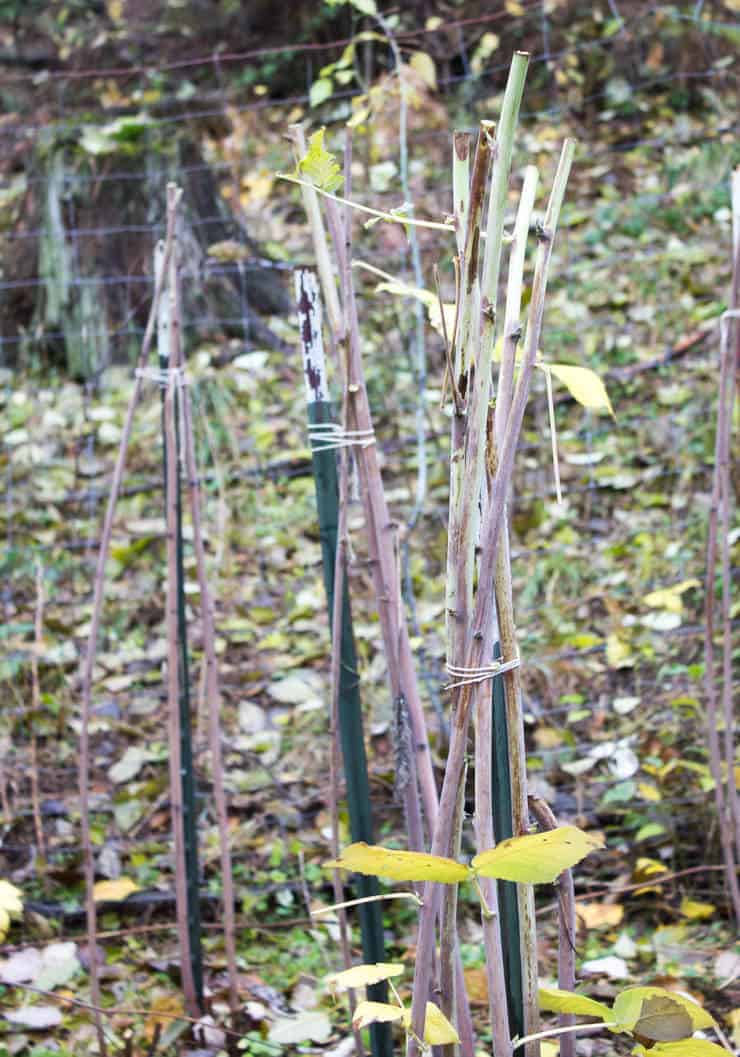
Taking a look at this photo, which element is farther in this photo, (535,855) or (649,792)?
(649,792)

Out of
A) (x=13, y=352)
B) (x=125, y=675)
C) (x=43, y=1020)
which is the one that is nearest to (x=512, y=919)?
(x=43, y=1020)

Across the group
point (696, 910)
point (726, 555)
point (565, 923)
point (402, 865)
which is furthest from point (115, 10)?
point (402, 865)

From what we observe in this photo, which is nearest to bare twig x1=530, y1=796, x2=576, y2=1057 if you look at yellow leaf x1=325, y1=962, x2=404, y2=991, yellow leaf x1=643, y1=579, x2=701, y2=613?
yellow leaf x1=325, y1=962, x2=404, y2=991

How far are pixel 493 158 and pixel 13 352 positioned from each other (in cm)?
429

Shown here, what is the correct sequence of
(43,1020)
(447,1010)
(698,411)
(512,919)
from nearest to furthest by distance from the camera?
(447,1010)
(512,919)
(43,1020)
(698,411)

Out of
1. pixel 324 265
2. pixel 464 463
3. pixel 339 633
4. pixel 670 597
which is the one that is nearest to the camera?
pixel 464 463

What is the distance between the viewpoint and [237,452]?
13.2 feet

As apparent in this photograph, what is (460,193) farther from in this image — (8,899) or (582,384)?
(8,899)

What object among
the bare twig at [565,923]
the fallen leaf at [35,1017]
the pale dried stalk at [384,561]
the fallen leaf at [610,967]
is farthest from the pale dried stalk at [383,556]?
the fallen leaf at [35,1017]

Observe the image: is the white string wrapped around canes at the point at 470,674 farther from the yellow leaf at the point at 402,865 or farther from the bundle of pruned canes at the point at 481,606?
the yellow leaf at the point at 402,865

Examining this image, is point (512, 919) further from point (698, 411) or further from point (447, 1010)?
point (698, 411)

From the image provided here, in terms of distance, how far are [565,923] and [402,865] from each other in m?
0.35

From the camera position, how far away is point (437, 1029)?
1.06 meters

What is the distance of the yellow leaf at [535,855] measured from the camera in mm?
854
